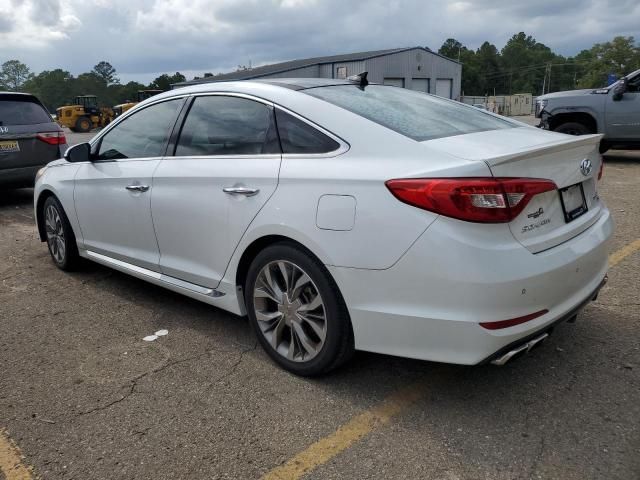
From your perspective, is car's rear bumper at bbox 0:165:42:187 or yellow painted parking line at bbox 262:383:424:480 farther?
car's rear bumper at bbox 0:165:42:187

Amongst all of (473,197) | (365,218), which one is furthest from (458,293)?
(365,218)

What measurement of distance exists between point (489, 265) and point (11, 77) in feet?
438

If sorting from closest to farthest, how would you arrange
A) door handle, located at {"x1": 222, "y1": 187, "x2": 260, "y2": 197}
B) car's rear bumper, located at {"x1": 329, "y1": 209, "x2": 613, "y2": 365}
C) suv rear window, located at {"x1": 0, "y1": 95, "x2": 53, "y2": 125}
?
car's rear bumper, located at {"x1": 329, "y1": 209, "x2": 613, "y2": 365} < door handle, located at {"x1": 222, "y1": 187, "x2": 260, "y2": 197} < suv rear window, located at {"x1": 0, "y1": 95, "x2": 53, "y2": 125}

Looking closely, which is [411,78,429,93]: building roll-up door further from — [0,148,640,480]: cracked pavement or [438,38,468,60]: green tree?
[438,38,468,60]: green tree

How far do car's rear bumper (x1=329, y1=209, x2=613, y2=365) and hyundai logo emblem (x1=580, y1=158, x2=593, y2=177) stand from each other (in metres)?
0.44

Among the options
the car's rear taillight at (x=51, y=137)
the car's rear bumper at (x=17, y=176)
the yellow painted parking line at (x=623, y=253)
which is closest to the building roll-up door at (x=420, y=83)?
the car's rear taillight at (x=51, y=137)

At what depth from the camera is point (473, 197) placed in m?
2.37

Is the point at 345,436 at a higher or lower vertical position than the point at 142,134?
lower

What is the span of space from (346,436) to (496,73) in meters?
140

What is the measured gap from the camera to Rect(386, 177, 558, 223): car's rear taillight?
2.37 metres

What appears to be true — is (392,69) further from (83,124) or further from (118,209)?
(118,209)

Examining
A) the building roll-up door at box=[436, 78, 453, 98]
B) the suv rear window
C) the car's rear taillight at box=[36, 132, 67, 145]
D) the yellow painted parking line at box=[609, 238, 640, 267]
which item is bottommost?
the yellow painted parking line at box=[609, 238, 640, 267]

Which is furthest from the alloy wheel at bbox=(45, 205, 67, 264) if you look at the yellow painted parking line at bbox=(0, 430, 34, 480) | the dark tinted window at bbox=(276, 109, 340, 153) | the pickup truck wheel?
the pickup truck wheel

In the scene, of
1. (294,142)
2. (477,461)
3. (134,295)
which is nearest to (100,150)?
(134,295)
